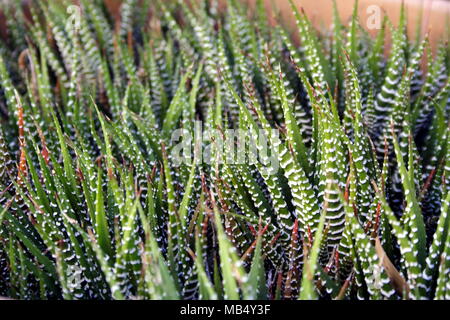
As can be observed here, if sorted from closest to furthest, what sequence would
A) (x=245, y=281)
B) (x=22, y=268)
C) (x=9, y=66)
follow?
(x=245, y=281)
(x=22, y=268)
(x=9, y=66)

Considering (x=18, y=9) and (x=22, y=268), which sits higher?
(x=18, y=9)

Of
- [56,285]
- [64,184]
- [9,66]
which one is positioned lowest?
[56,285]

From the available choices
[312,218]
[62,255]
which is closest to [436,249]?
[312,218]

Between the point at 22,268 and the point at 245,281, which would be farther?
the point at 22,268

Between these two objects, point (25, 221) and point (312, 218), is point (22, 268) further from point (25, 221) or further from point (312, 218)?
point (312, 218)

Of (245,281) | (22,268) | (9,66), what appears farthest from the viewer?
(9,66)

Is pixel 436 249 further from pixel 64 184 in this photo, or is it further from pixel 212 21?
pixel 212 21
